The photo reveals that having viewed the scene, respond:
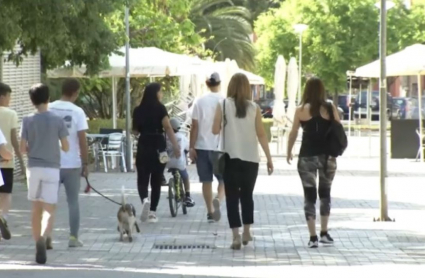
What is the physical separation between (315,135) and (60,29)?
17.0 ft

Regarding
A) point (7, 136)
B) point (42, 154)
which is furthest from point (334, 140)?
point (7, 136)

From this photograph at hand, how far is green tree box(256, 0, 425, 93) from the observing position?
5569 centimetres

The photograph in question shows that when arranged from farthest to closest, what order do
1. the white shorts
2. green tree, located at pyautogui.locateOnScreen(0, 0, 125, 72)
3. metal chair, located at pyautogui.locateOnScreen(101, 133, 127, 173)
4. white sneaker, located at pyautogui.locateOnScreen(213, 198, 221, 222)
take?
1. metal chair, located at pyautogui.locateOnScreen(101, 133, 127, 173)
2. green tree, located at pyautogui.locateOnScreen(0, 0, 125, 72)
3. white sneaker, located at pyautogui.locateOnScreen(213, 198, 221, 222)
4. the white shorts

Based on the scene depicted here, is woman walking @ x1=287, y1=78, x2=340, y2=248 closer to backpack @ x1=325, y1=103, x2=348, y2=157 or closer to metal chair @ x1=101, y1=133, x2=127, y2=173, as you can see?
backpack @ x1=325, y1=103, x2=348, y2=157

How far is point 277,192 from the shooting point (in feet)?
68.5

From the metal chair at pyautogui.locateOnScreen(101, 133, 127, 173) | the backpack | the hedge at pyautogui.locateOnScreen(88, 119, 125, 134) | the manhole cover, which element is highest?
the backpack

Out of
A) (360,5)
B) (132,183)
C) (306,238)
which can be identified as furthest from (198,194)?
(360,5)

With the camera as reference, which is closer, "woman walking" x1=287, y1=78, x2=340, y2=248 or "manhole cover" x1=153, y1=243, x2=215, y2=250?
"woman walking" x1=287, y1=78, x2=340, y2=248

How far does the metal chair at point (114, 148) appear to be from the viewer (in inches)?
1064

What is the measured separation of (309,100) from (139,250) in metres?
2.39

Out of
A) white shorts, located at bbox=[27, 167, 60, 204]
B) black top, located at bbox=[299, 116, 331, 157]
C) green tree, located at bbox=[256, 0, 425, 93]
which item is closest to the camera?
white shorts, located at bbox=[27, 167, 60, 204]

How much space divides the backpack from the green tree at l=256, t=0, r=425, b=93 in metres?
42.8

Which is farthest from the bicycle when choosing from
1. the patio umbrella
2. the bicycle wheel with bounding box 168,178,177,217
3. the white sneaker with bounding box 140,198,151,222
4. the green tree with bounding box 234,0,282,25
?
the green tree with bounding box 234,0,282,25

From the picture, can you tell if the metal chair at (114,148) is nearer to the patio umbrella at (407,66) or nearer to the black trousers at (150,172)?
the patio umbrella at (407,66)
